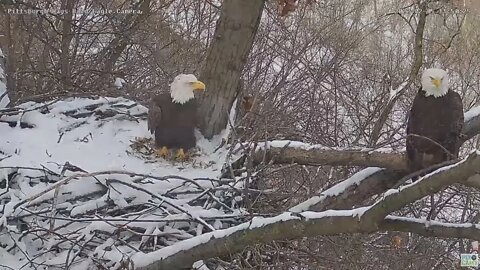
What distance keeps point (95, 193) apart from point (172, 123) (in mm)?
816

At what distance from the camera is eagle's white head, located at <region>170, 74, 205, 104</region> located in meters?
3.89

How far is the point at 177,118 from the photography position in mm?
3883

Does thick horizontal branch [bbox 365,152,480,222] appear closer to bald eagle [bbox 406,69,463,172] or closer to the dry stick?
the dry stick

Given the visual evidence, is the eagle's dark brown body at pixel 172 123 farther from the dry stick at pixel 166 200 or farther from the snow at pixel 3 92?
the snow at pixel 3 92

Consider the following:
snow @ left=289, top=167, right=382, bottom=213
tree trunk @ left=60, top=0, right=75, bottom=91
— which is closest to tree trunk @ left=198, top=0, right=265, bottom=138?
snow @ left=289, top=167, right=382, bottom=213

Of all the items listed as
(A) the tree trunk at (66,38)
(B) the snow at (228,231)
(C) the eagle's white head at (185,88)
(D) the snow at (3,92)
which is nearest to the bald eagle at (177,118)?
(C) the eagle's white head at (185,88)

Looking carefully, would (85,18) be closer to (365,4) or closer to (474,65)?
(365,4)

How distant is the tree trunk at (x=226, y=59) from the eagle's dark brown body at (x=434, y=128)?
1.09 m

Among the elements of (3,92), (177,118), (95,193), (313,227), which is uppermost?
(177,118)

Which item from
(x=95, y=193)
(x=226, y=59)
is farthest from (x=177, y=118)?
(x=95, y=193)

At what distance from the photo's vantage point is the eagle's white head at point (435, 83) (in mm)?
3842

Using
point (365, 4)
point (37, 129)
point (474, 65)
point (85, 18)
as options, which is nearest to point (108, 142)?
point (37, 129)

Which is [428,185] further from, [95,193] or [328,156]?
[95,193]

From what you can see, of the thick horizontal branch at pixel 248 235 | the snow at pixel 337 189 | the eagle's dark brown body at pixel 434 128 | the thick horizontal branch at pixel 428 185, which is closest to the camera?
the thick horizontal branch at pixel 428 185
